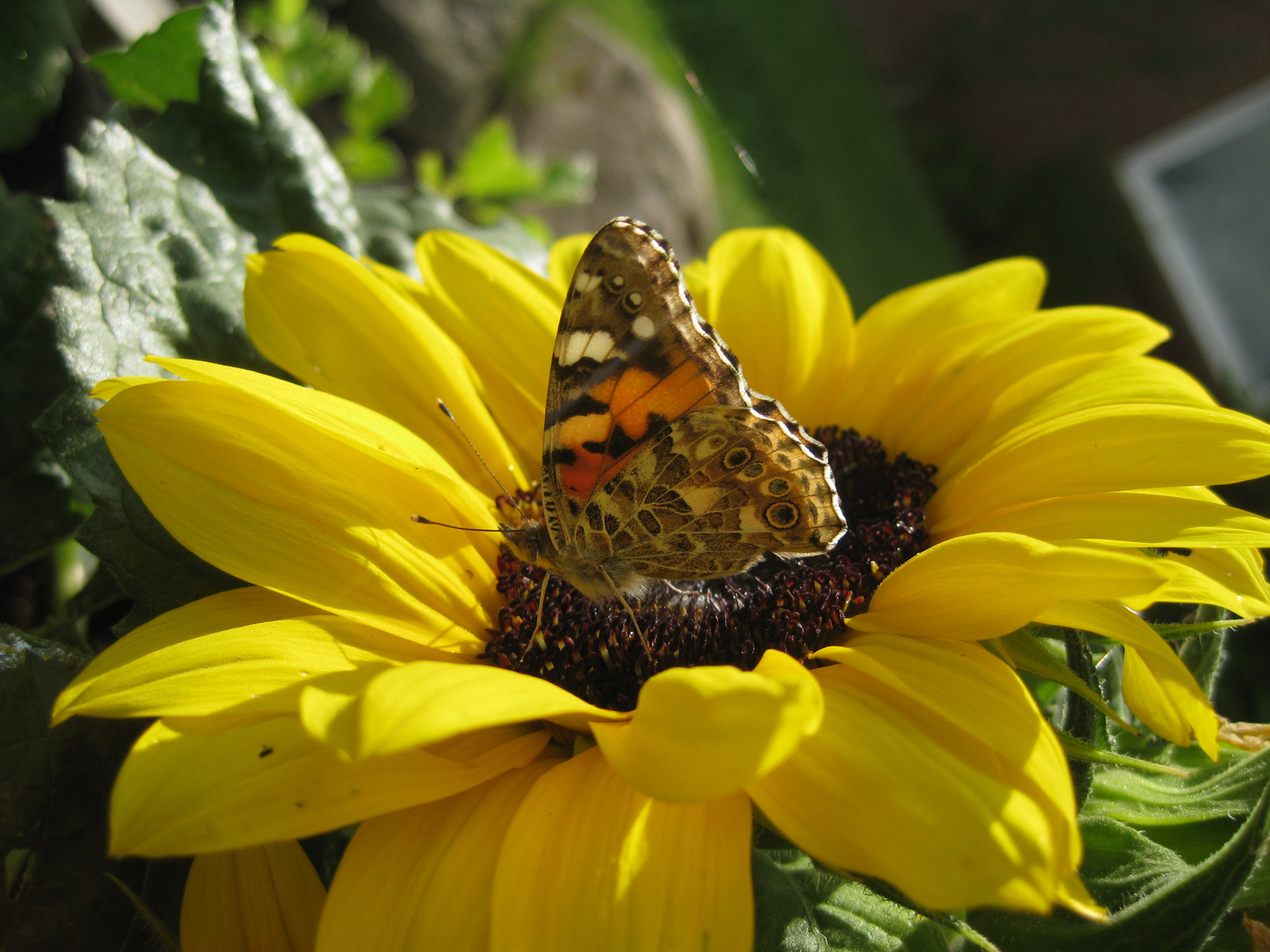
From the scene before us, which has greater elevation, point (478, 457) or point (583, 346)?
point (583, 346)

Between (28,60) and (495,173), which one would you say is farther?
(495,173)

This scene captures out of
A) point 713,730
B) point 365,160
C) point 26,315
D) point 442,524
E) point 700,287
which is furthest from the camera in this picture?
point 365,160

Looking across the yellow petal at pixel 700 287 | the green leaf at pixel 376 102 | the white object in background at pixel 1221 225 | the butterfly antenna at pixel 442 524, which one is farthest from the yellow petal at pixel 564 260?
the white object in background at pixel 1221 225

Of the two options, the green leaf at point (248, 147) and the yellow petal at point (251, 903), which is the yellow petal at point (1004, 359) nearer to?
the green leaf at point (248, 147)

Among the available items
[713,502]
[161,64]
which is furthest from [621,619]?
[161,64]

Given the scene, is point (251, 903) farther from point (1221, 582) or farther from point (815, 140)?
point (815, 140)

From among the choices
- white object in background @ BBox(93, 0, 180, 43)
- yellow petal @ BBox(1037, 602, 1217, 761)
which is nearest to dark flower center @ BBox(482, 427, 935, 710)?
yellow petal @ BBox(1037, 602, 1217, 761)

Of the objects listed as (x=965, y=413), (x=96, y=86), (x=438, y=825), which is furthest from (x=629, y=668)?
(x=96, y=86)
